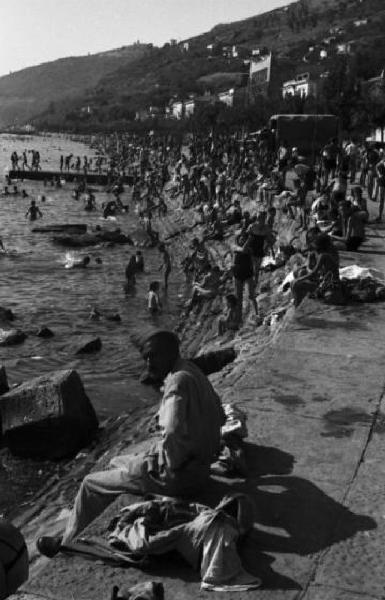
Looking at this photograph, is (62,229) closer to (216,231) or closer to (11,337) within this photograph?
(216,231)

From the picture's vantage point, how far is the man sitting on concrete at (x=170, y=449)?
16.7 feet

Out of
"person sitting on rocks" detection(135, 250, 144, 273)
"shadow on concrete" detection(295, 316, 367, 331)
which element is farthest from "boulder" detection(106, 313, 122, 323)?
"shadow on concrete" detection(295, 316, 367, 331)

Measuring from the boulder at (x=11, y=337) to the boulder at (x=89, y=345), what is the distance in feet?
4.55

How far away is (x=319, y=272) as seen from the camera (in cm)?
1186

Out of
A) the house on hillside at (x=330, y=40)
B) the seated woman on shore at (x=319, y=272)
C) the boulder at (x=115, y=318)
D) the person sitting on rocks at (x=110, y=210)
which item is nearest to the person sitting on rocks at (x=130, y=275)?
the boulder at (x=115, y=318)

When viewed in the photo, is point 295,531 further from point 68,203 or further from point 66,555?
point 68,203

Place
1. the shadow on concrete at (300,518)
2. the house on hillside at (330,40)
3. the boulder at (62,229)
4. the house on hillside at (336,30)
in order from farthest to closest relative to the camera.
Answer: the house on hillside at (336,30)
the house on hillside at (330,40)
the boulder at (62,229)
the shadow on concrete at (300,518)

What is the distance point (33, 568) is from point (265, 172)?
25.2 meters

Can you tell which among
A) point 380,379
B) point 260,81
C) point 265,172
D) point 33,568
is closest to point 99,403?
point 380,379

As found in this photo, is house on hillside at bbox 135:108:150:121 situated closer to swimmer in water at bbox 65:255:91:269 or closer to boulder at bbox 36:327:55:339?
swimmer in water at bbox 65:255:91:269

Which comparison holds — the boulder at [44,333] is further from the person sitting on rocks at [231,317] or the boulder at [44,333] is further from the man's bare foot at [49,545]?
the man's bare foot at [49,545]

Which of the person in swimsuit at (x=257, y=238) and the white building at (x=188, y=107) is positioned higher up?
the white building at (x=188, y=107)

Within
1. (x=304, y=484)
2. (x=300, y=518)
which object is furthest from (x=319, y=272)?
(x=300, y=518)

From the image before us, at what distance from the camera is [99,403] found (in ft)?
39.3
